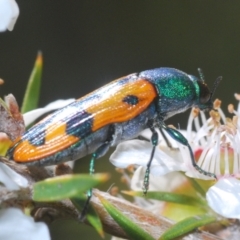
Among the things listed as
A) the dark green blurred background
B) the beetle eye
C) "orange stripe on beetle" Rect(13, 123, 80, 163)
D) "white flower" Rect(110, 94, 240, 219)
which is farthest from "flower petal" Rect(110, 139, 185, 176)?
the dark green blurred background

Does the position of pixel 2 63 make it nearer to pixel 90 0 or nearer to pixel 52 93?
pixel 52 93

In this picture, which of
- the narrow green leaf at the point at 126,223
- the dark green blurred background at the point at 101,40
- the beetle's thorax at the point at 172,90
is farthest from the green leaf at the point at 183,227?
the dark green blurred background at the point at 101,40

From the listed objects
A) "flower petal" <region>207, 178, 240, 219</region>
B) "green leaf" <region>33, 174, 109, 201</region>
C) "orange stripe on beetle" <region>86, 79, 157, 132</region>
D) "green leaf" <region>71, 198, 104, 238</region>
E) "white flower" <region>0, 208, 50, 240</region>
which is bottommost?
"flower petal" <region>207, 178, 240, 219</region>

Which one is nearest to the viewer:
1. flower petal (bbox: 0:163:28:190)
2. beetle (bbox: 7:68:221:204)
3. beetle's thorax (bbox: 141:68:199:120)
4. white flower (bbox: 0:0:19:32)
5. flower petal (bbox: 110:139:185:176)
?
flower petal (bbox: 0:163:28:190)

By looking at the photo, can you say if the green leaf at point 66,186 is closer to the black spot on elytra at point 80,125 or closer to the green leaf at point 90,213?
the green leaf at point 90,213

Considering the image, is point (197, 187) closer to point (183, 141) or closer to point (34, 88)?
point (183, 141)

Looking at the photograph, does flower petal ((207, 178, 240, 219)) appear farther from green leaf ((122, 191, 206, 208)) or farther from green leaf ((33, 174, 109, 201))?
green leaf ((33, 174, 109, 201))

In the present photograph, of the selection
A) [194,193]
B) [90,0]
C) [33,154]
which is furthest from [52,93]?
[33,154]
